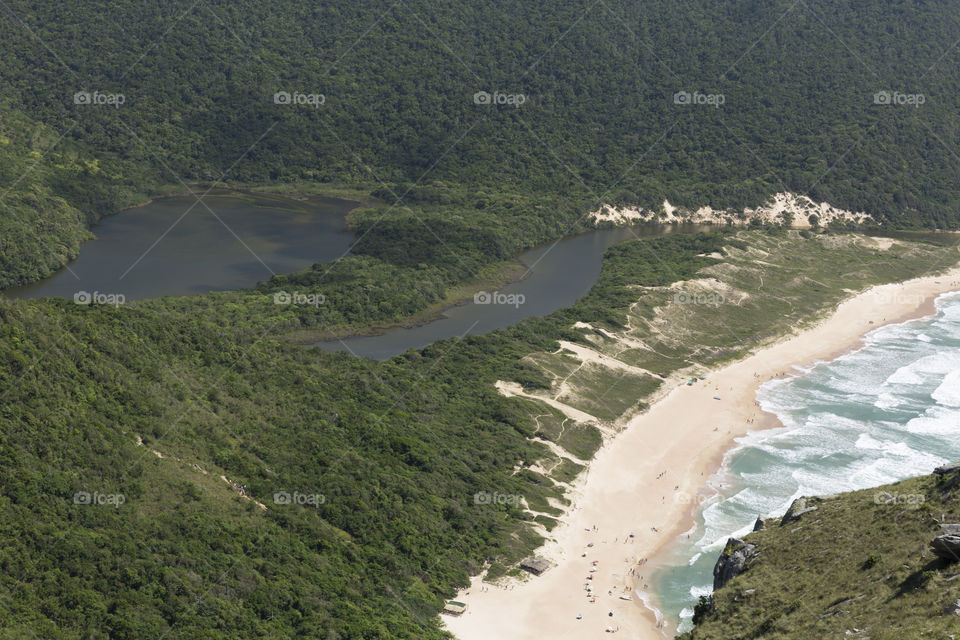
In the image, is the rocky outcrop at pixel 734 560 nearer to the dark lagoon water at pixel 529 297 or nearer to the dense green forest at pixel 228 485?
the dense green forest at pixel 228 485

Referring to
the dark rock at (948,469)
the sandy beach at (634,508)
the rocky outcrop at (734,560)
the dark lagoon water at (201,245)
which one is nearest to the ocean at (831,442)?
the sandy beach at (634,508)

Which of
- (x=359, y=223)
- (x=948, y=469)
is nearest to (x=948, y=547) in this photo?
A: (x=948, y=469)

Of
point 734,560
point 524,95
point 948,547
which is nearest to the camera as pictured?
point 948,547

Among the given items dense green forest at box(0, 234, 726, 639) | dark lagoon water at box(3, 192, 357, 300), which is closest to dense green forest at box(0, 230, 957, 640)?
dense green forest at box(0, 234, 726, 639)

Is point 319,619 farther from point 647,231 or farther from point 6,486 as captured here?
point 647,231

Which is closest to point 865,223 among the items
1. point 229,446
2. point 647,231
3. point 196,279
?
point 647,231

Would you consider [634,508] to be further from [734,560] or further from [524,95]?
[524,95]

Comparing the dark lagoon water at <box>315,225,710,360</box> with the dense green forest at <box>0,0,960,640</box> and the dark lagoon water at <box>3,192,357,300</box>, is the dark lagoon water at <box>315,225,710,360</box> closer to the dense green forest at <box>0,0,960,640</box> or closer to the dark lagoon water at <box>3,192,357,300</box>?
the dense green forest at <box>0,0,960,640</box>
